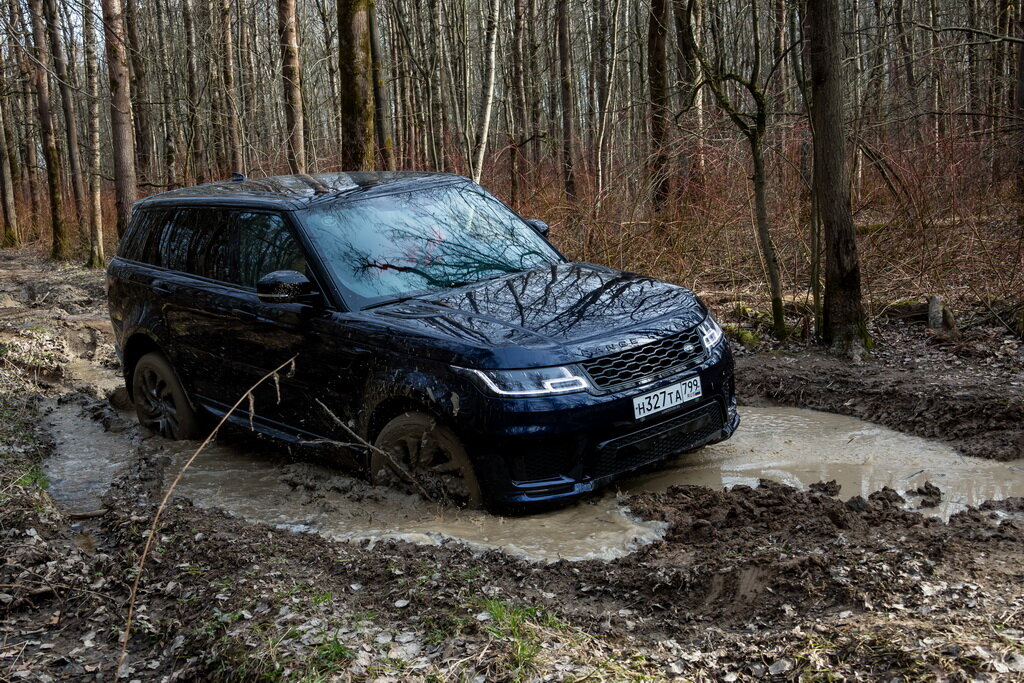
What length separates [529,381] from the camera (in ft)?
14.2

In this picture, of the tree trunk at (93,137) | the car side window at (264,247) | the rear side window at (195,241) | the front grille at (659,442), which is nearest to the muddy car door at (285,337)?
the car side window at (264,247)

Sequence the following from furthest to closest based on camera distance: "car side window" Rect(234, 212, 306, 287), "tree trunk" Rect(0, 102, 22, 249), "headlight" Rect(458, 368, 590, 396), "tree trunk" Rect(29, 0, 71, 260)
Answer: "tree trunk" Rect(0, 102, 22, 249) < "tree trunk" Rect(29, 0, 71, 260) < "car side window" Rect(234, 212, 306, 287) < "headlight" Rect(458, 368, 590, 396)

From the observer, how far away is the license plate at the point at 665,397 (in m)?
4.51

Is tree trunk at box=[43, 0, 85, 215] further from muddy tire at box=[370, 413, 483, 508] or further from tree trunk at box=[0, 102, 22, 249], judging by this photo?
muddy tire at box=[370, 413, 483, 508]

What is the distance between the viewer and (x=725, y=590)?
12.1ft

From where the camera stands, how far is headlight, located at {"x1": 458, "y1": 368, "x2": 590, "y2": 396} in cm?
433

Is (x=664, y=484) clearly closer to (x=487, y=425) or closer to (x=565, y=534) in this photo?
(x=565, y=534)

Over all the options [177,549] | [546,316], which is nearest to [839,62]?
[546,316]

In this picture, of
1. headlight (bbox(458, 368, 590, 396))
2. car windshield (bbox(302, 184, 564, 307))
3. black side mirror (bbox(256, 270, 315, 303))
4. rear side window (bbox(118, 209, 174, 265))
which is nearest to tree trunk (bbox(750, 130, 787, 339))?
car windshield (bbox(302, 184, 564, 307))

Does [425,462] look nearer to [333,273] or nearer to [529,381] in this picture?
[529,381]

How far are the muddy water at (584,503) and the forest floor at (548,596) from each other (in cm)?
17

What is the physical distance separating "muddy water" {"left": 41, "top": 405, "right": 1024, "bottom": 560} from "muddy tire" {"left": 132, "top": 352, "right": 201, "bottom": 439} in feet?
0.55

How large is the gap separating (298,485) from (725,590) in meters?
2.86

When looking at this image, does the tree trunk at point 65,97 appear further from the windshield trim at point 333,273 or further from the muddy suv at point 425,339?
the windshield trim at point 333,273
